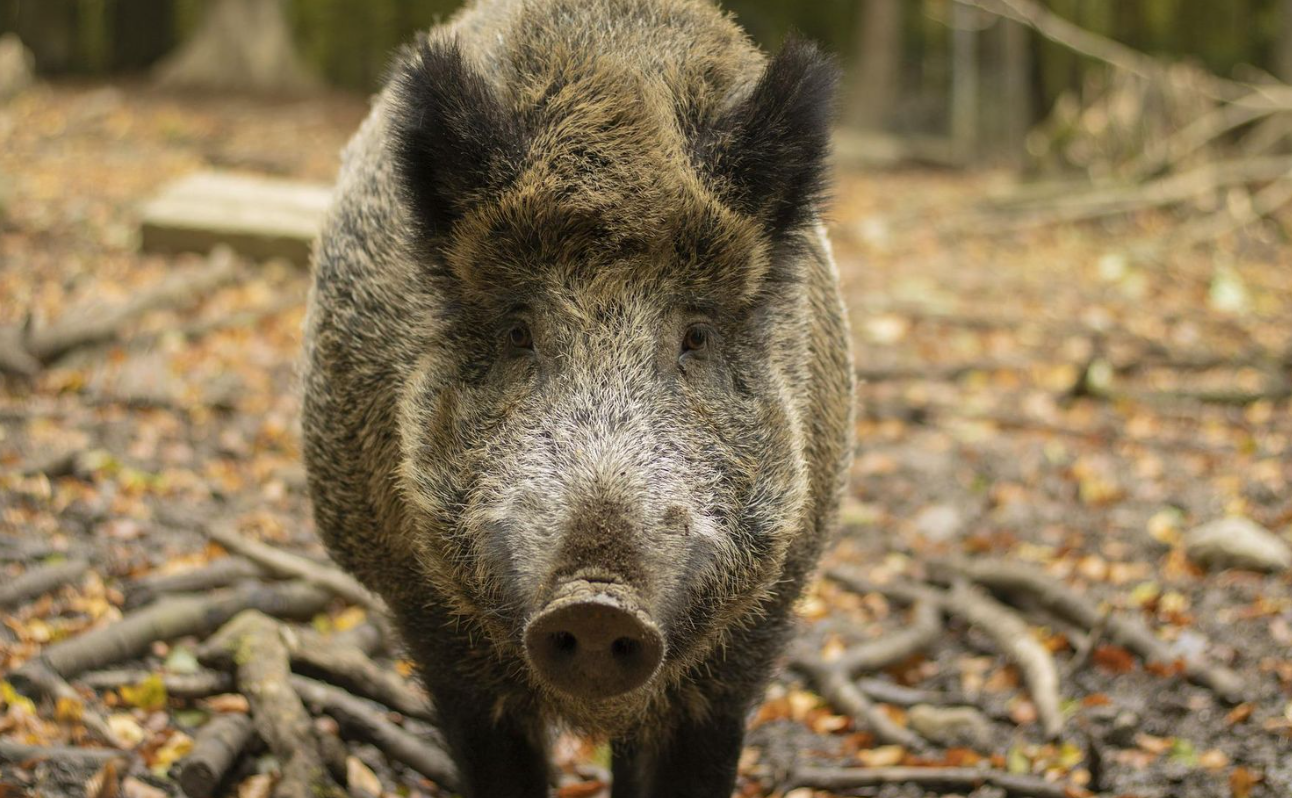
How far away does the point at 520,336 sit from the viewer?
333 cm

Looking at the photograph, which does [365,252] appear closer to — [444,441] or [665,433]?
[444,441]

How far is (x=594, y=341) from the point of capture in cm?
321

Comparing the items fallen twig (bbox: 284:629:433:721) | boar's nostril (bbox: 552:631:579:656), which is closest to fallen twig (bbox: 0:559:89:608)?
fallen twig (bbox: 284:629:433:721)

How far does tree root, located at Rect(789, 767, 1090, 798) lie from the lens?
4547 millimetres

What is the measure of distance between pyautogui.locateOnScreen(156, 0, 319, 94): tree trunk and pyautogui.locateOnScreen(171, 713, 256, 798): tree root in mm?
15712

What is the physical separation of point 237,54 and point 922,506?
14.9 metres

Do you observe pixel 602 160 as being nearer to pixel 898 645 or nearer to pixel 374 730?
pixel 374 730

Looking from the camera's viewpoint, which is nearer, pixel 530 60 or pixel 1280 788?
pixel 530 60

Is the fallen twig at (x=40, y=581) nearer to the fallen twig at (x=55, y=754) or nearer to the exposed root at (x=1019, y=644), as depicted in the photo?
the fallen twig at (x=55, y=754)

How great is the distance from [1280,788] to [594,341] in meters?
2.93

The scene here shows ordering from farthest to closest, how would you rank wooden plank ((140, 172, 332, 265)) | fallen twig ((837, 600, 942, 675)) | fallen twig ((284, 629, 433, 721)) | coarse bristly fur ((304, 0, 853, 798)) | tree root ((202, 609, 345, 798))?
wooden plank ((140, 172, 332, 265)), fallen twig ((837, 600, 942, 675)), fallen twig ((284, 629, 433, 721)), tree root ((202, 609, 345, 798)), coarse bristly fur ((304, 0, 853, 798))

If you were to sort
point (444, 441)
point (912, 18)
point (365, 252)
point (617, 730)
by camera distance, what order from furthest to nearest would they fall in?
point (912, 18), point (365, 252), point (617, 730), point (444, 441)

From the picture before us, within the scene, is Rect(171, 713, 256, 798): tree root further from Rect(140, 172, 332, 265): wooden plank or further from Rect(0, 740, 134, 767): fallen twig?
Rect(140, 172, 332, 265): wooden plank

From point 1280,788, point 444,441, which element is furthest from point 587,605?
point 1280,788
